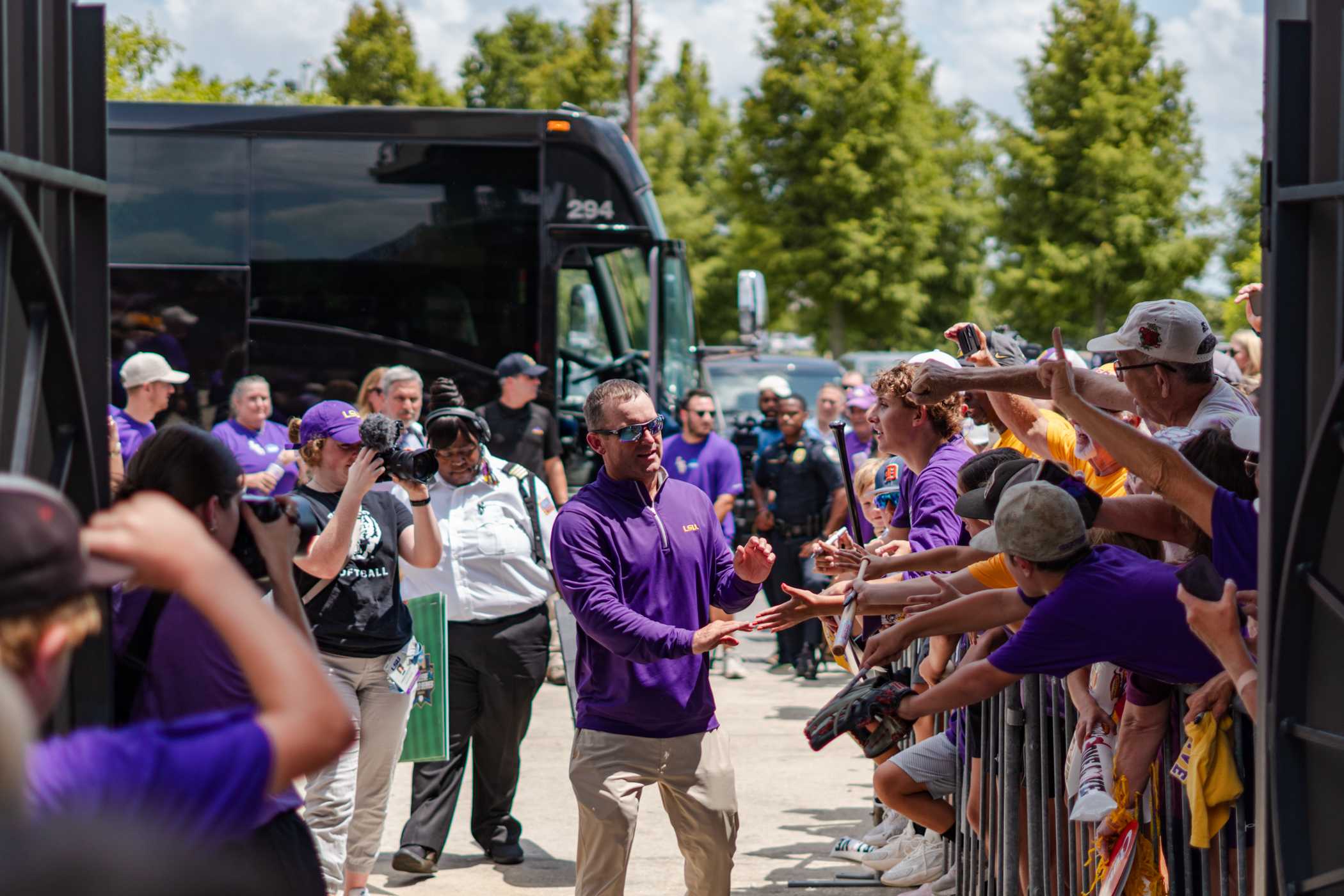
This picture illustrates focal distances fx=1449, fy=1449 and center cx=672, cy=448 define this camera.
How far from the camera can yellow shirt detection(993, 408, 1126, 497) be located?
5.24m

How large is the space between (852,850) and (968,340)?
8.06 ft

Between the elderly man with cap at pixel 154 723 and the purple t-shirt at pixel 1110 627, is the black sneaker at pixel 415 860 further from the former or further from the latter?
the elderly man with cap at pixel 154 723

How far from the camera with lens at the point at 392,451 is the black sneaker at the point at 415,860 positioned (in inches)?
73.0

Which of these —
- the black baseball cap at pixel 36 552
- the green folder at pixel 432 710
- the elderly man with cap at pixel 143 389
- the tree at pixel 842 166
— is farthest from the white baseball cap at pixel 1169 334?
the tree at pixel 842 166

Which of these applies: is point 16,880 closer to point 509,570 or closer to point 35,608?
point 35,608

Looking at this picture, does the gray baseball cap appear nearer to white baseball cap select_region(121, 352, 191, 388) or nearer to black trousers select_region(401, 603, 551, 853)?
black trousers select_region(401, 603, 551, 853)

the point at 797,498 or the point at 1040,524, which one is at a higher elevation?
the point at 1040,524

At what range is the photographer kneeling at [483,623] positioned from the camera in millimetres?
6387

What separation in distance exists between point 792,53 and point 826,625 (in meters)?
28.5

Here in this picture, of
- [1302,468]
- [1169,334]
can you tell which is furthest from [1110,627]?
[1169,334]

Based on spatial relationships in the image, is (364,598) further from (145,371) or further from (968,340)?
(145,371)

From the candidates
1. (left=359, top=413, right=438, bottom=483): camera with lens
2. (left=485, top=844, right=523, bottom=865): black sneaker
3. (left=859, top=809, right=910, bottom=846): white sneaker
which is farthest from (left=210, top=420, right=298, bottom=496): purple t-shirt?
(left=859, top=809, right=910, bottom=846): white sneaker

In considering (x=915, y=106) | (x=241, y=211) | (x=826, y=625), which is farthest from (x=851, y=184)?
(x=826, y=625)

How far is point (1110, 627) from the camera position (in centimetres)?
373
